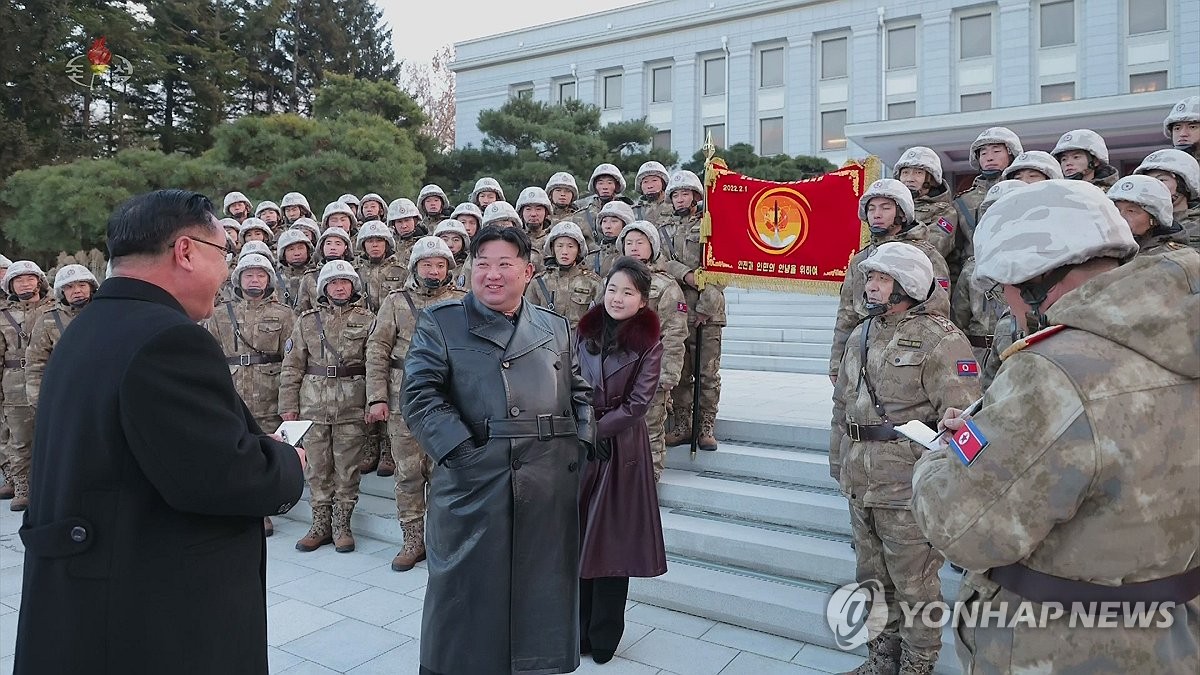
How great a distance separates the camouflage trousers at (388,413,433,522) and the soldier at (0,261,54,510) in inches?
169

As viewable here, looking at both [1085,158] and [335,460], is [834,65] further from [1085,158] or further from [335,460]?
[335,460]

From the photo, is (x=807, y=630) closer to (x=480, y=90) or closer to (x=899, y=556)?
(x=899, y=556)

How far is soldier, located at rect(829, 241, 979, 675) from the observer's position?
11.5 feet

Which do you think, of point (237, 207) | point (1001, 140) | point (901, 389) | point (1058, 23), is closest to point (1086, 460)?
point (901, 389)

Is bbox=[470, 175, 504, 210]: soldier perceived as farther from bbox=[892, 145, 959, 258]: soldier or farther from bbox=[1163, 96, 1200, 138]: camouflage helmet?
bbox=[1163, 96, 1200, 138]: camouflage helmet

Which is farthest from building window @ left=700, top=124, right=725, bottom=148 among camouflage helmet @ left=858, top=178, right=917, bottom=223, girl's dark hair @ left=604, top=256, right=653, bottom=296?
girl's dark hair @ left=604, top=256, right=653, bottom=296

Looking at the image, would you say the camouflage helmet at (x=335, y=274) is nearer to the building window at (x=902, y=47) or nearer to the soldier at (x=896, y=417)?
the soldier at (x=896, y=417)

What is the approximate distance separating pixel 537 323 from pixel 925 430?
166 centimetres

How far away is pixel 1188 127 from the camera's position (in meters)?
5.28

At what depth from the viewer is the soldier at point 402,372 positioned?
18.7 ft

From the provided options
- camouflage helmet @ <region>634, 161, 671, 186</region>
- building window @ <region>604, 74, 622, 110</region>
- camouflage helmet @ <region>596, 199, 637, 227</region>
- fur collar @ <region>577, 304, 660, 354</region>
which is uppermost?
building window @ <region>604, 74, 622, 110</region>

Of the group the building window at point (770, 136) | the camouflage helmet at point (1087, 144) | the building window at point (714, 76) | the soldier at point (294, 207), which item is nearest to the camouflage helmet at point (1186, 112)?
the camouflage helmet at point (1087, 144)

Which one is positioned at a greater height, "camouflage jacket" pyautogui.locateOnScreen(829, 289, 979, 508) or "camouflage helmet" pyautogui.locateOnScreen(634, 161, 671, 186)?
"camouflage helmet" pyautogui.locateOnScreen(634, 161, 671, 186)

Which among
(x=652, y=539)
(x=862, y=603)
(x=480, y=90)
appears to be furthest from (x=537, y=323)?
(x=480, y=90)
